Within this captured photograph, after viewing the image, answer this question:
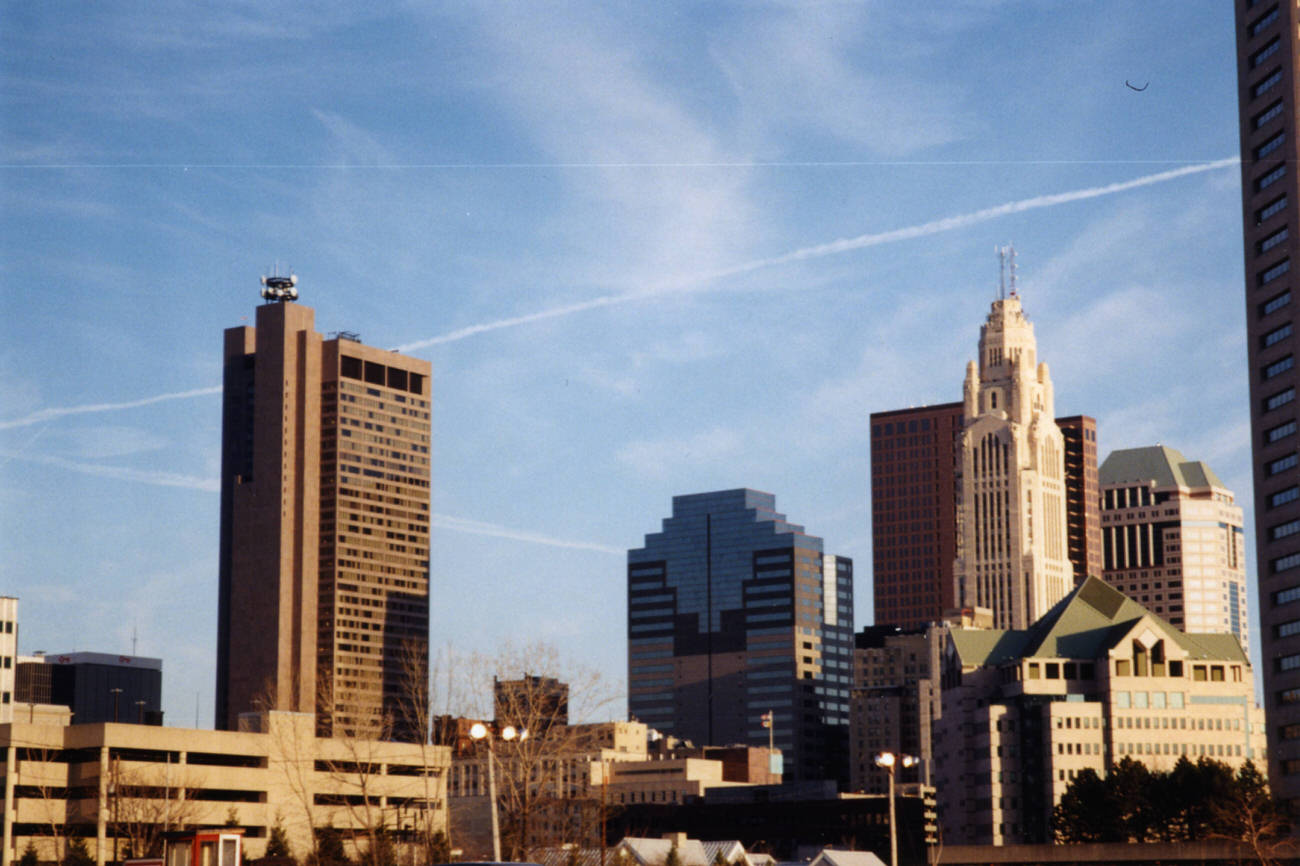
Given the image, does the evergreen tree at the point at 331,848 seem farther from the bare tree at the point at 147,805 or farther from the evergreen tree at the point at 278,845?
the bare tree at the point at 147,805

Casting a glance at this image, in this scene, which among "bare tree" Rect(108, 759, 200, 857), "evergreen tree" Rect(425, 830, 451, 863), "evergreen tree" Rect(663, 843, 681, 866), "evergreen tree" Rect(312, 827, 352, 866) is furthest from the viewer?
"evergreen tree" Rect(663, 843, 681, 866)

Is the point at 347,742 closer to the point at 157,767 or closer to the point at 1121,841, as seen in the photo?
the point at 157,767

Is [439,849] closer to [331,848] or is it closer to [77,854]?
[331,848]

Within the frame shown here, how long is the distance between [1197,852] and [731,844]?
47312 millimetres

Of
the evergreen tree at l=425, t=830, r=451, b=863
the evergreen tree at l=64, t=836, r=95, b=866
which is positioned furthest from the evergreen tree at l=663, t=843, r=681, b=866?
the evergreen tree at l=425, t=830, r=451, b=863

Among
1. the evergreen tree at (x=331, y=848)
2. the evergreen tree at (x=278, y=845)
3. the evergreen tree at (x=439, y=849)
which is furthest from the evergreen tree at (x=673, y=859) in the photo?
the evergreen tree at (x=439, y=849)

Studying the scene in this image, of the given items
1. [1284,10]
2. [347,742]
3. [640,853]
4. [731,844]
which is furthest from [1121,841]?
[347,742]

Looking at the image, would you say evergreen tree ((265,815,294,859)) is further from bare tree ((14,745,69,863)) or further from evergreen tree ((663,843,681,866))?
evergreen tree ((663,843,681,866))

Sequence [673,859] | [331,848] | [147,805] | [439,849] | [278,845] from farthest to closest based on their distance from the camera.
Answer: [278,845] < [147,805] < [673,859] < [331,848] < [439,849]

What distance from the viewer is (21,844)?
187250 mm

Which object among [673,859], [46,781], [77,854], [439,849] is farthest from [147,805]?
[439,849]

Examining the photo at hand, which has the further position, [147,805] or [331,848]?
[147,805]

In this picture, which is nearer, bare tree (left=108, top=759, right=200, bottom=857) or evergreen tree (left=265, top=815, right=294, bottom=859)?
bare tree (left=108, top=759, right=200, bottom=857)

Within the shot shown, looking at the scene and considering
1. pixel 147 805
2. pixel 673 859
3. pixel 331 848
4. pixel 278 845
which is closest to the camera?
pixel 331 848
